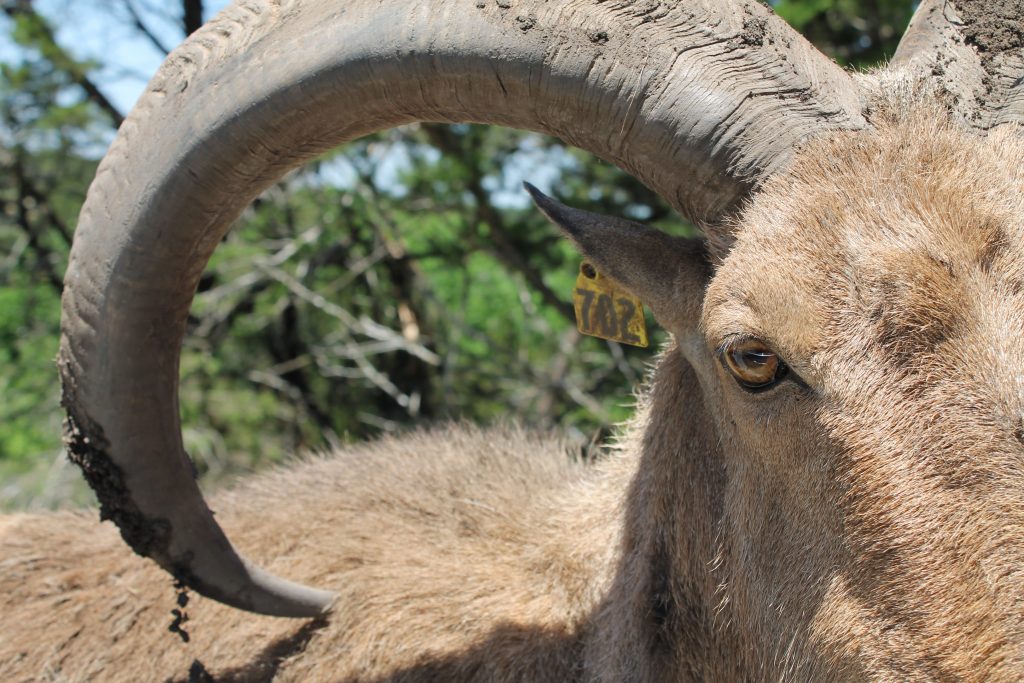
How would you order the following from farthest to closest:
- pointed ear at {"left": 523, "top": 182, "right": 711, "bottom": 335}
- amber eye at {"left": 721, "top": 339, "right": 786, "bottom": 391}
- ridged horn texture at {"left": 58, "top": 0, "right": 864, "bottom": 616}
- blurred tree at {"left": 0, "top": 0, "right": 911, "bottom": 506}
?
blurred tree at {"left": 0, "top": 0, "right": 911, "bottom": 506} → pointed ear at {"left": 523, "top": 182, "right": 711, "bottom": 335} → ridged horn texture at {"left": 58, "top": 0, "right": 864, "bottom": 616} → amber eye at {"left": 721, "top": 339, "right": 786, "bottom": 391}

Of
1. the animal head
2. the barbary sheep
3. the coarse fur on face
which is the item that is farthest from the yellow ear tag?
the coarse fur on face

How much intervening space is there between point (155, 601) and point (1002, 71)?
3.40 meters

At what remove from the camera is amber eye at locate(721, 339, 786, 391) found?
91.1 inches

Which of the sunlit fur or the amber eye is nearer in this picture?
the sunlit fur

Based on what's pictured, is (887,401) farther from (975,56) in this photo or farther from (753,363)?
(975,56)

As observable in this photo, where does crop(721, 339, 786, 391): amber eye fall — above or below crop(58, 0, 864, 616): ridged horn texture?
below

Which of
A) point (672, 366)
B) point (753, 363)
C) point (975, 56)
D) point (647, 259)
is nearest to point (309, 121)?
point (647, 259)

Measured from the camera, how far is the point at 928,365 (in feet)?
6.98

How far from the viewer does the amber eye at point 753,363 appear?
2314 mm

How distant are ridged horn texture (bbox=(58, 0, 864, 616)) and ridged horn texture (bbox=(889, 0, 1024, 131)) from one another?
36cm

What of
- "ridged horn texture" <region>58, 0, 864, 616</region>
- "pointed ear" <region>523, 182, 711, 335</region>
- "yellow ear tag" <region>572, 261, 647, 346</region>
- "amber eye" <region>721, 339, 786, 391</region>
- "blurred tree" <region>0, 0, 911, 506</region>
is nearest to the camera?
"amber eye" <region>721, 339, 786, 391</region>

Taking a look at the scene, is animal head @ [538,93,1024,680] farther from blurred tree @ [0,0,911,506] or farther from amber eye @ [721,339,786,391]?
blurred tree @ [0,0,911,506]

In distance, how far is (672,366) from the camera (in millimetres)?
3008

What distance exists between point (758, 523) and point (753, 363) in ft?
1.55
